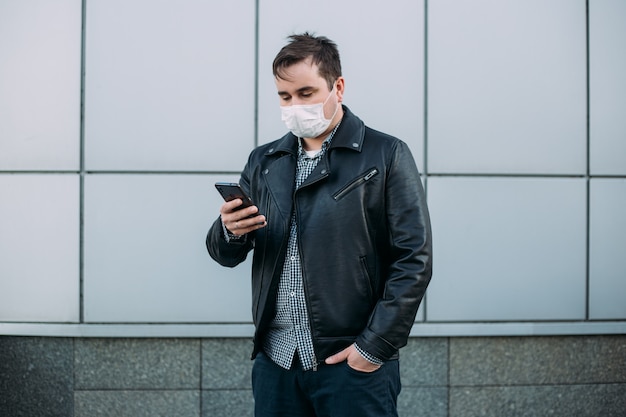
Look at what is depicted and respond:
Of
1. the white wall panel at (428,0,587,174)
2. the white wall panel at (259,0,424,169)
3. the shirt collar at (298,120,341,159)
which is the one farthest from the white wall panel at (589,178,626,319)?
the shirt collar at (298,120,341,159)

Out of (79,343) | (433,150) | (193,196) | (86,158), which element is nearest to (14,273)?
(79,343)

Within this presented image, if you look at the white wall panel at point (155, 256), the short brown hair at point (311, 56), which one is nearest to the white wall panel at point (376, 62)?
the white wall panel at point (155, 256)

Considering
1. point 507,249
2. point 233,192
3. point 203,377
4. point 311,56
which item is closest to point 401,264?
point 233,192

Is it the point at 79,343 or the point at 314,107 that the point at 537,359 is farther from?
the point at 79,343

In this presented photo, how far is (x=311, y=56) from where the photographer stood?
239 centimetres

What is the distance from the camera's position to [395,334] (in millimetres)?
2219

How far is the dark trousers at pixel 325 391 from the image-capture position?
2.26 m

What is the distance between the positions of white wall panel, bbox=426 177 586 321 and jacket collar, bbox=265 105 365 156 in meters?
1.89

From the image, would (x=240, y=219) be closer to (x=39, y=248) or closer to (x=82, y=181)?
(x=82, y=181)

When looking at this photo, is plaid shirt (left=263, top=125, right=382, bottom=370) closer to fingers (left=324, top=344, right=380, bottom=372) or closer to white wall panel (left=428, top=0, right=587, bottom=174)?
fingers (left=324, top=344, right=380, bottom=372)

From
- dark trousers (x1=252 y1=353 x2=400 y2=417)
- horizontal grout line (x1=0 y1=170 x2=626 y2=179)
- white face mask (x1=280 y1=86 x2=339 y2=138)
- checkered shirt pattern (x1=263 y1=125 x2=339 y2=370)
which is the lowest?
dark trousers (x1=252 y1=353 x2=400 y2=417)

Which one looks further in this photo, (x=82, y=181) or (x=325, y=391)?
(x=82, y=181)

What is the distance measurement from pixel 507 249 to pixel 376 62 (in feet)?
5.29

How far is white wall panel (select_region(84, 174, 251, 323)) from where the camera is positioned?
416 centimetres
